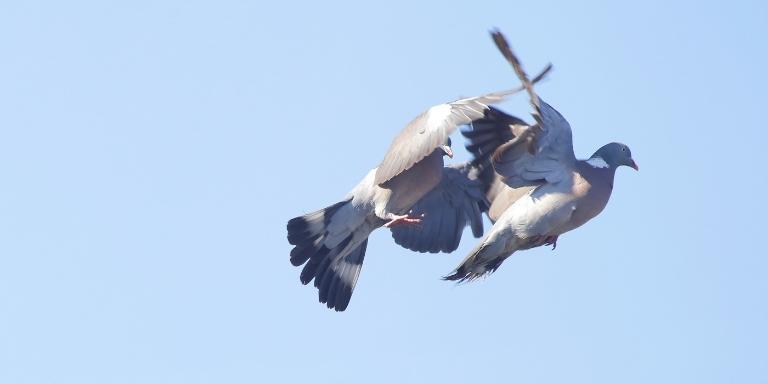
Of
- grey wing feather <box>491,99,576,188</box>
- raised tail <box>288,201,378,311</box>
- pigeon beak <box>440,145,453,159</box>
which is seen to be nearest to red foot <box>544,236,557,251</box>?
grey wing feather <box>491,99,576,188</box>

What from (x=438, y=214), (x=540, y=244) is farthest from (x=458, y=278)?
(x=438, y=214)

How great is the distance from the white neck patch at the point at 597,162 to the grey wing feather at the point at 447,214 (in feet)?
4.66

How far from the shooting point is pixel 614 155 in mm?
12828

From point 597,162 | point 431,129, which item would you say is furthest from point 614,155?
point 431,129

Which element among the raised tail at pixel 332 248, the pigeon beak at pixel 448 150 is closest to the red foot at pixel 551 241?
the pigeon beak at pixel 448 150

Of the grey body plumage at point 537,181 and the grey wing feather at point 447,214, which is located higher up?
the grey wing feather at point 447,214

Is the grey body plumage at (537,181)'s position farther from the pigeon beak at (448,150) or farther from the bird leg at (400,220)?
the bird leg at (400,220)

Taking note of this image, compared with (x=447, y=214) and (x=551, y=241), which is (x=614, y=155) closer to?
(x=551, y=241)

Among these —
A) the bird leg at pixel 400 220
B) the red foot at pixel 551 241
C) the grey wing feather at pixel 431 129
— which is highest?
the grey wing feather at pixel 431 129

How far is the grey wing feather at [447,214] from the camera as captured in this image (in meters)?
14.0

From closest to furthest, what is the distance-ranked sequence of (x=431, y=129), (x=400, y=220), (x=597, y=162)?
(x=431, y=129) < (x=597, y=162) < (x=400, y=220)

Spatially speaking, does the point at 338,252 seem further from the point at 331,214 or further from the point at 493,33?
the point at 493,33

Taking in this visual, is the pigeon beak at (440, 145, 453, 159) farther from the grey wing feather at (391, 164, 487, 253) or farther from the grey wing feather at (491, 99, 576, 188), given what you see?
the grey wing feather at (391, 164, 487, 253)

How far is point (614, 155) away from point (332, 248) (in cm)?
230
